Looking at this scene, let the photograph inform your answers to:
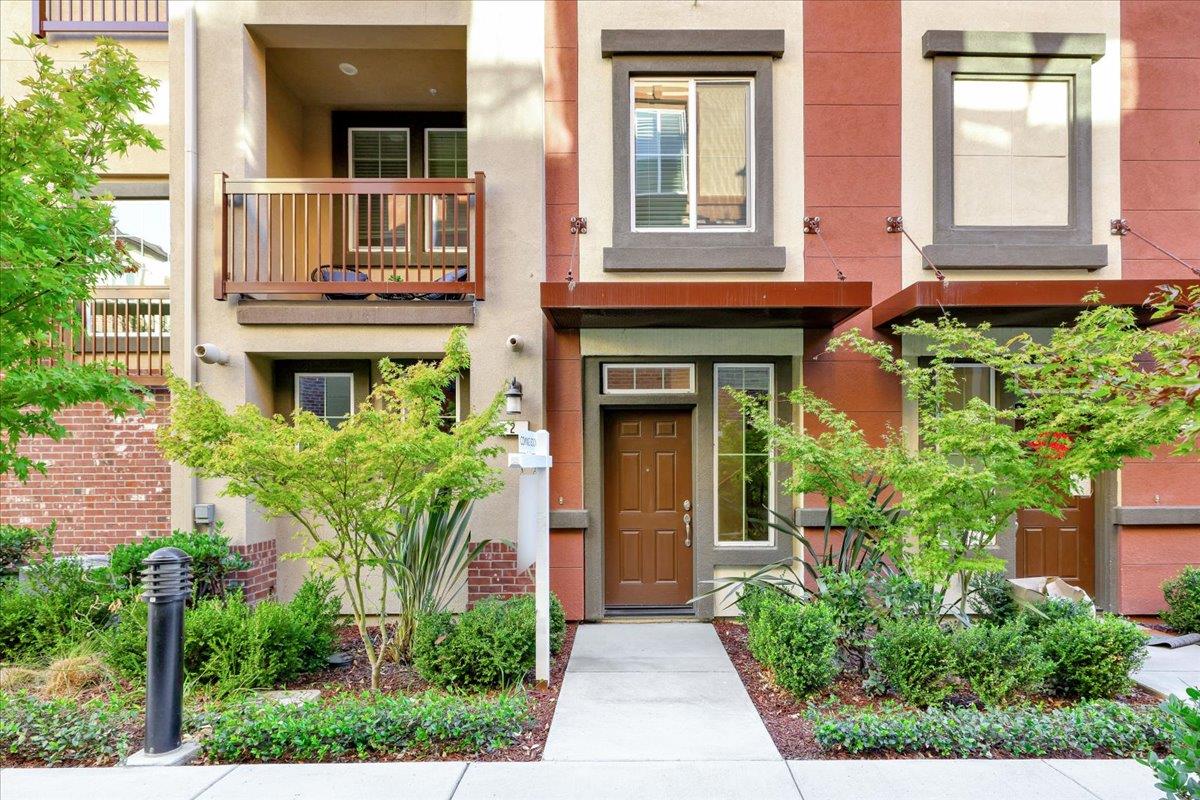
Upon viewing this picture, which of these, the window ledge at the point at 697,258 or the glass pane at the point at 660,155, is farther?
the glass pane at the point at 660,155

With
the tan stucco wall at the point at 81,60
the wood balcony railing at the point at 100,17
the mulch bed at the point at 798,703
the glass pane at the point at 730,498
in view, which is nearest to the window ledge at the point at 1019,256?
the glass pane at the point at 730,498

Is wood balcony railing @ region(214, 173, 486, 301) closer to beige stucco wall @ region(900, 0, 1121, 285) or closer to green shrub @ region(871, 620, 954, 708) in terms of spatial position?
beige stucco wall @ region(900, 0, 1121, 285)

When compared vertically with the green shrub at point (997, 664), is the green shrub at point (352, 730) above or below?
below

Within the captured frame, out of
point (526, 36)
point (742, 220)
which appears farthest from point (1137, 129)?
point (526, 36)

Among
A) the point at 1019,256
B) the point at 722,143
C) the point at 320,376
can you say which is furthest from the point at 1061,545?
the point at 320,376

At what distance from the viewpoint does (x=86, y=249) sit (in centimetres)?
459

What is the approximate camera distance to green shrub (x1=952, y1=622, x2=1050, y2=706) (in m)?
4.48

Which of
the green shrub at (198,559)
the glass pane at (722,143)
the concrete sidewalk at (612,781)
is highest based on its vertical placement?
the glass pane at (722,143)

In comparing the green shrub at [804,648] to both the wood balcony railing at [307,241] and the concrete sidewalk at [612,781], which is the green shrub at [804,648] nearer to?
the concrete sidewalk at [612,781]

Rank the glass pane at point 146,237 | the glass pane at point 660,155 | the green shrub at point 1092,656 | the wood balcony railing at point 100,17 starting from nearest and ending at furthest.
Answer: the green shrub at point 1092,656, the glass pane at point 660,155, the wood balcony railing at point 100,17, the glass pane at point 146,237

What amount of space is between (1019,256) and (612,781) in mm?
6459

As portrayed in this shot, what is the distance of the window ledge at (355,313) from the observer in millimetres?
6680

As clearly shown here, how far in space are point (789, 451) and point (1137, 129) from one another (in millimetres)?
5513

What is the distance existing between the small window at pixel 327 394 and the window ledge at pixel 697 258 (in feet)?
10.7
